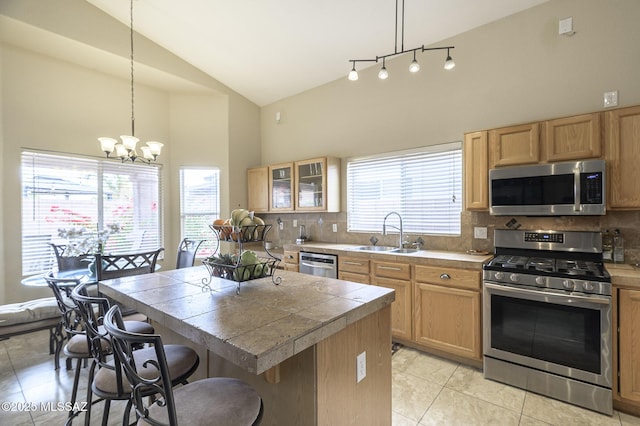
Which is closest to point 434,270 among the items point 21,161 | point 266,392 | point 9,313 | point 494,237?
point 494,237

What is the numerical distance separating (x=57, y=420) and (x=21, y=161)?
3.11 meters

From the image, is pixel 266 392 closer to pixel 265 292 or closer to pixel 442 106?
pixel 265 292

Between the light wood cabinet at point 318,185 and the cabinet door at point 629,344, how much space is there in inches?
113

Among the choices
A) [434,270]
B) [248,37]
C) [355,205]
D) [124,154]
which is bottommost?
[434,270]

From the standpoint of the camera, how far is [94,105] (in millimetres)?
4148

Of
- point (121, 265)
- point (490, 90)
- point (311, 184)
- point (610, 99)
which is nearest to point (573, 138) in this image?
point (610, 99)

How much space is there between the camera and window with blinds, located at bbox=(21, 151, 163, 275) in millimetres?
3664

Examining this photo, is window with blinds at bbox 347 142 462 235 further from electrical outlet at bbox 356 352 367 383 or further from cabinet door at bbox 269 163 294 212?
electrical outlet at bbox 356 352 367 383

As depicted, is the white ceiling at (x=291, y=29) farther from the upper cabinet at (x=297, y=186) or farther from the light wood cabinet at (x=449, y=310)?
the light wood cabinet at (x=449, y=310)

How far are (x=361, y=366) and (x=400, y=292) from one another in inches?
66.7

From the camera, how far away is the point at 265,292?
1603 mm

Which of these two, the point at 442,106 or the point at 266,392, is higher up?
the point at 442,106

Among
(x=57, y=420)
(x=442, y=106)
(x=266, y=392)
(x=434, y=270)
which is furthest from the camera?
(x=442, y=106)

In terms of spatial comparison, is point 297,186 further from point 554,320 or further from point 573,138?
point 554,320
